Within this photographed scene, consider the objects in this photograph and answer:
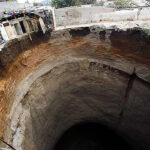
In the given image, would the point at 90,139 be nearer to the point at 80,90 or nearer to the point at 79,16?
the point at 80,90

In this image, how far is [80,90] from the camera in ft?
15.2

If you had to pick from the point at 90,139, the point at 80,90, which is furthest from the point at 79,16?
the point at 90,139

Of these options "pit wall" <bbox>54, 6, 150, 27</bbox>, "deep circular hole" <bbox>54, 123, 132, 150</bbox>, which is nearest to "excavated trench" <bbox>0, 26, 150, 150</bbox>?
"deep circular hole" <bbox>54, 123, 132, 150</bbox>

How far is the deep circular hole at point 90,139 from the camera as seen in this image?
487 centimetres

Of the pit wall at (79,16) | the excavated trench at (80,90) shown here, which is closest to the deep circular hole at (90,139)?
the excavated trench at (80,90)

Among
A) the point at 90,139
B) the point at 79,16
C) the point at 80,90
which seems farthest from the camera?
the point at 79,16

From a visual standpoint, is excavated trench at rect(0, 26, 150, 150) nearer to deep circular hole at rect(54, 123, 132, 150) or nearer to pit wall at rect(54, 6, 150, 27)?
deep circular hole at rect(54, 123, 132, 150)

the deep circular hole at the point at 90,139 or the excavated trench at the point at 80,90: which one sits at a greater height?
the excavated trench at the point at 80,90

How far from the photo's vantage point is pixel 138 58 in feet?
11.1

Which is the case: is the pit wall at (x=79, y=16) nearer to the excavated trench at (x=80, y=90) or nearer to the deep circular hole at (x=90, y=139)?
the excavated trench at (x=80, y=90)

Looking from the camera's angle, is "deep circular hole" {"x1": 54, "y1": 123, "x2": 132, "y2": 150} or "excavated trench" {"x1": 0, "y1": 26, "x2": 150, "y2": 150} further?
"deep circular hole" {"x1": 54, "y1": 123, "x2": 132, "y2": 150}

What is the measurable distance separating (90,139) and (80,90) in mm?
2167

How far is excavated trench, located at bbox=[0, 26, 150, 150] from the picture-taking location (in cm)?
309

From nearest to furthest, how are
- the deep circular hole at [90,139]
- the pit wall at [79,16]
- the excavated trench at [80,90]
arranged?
1. the excavated trench at [80,90]
2. the deep circular hole at [90,139]
3. the pit wall at [79,16]
